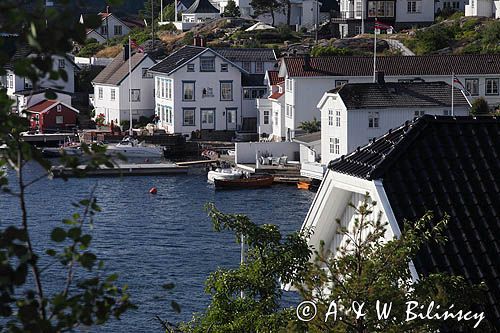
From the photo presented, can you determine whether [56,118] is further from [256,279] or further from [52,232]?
[52,232]

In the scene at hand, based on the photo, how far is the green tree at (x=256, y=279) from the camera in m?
5.77

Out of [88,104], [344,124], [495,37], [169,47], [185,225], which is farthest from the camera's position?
[169,47]

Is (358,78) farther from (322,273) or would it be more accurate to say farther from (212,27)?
(322,273)

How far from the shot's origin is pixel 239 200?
3169cm

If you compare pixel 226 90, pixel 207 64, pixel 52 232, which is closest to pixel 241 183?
pixel 226 90

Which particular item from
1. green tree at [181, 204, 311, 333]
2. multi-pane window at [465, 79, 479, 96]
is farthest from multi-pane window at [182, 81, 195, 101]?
green tree at [181, 204, 311, 333]

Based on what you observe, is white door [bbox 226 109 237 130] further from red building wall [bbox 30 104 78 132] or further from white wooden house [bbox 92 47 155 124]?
red building wall [bbox 30 104 78 132]

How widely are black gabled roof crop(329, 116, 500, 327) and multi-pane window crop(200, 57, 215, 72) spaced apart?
37.3 meters

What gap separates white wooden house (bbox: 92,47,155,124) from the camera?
153 feet

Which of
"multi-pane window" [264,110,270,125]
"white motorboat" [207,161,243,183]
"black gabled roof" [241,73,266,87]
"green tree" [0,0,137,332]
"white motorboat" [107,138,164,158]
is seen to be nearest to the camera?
"green tree" [0,0,137,332]

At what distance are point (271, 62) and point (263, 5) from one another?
13457 millimetres

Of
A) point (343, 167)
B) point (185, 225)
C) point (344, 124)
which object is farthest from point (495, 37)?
point (343, 167)

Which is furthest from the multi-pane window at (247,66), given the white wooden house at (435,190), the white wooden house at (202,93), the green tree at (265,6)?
the white wooden house at (435,190)

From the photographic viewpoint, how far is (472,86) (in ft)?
130
